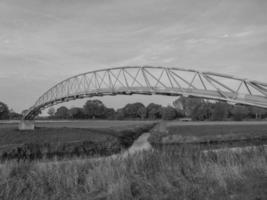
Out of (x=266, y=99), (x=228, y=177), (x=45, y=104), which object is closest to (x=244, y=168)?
(x=228, y=177)

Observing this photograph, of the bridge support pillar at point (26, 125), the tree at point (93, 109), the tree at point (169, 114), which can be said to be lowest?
the tree at point (169, 114)

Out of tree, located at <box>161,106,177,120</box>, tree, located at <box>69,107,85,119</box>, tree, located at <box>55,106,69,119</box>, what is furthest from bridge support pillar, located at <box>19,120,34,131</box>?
tree, located at <box>55,106,69,119</box>

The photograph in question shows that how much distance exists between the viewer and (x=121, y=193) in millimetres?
7156

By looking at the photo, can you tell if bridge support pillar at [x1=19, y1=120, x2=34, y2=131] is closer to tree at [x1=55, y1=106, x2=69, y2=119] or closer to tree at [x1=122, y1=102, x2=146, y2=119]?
tree at [x1=55, y1=106, x2=69, y2=119]

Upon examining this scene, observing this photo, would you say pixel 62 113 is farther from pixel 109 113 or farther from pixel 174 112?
pixel 174 112

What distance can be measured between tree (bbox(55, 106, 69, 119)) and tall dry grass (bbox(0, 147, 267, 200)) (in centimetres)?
12829

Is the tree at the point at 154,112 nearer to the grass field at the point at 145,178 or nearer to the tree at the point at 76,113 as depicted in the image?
the tree at the point at 76,113

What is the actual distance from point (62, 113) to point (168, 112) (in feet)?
206

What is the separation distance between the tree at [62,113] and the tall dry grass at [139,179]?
12829 cm

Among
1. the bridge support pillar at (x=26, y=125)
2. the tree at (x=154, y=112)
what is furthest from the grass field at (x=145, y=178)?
the tree at (x=154, y=112)

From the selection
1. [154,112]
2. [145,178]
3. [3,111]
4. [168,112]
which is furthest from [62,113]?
[145,178]

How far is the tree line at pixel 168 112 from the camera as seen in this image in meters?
110

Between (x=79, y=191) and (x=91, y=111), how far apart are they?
405 ft

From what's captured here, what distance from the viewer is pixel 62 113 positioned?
138500mm
